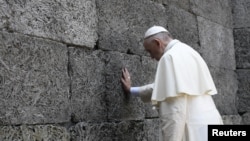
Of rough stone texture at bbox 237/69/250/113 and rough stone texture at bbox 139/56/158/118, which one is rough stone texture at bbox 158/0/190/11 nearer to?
rough stone texture at bbox 139/56/158/118

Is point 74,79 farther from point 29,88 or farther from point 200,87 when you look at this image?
point 200,87

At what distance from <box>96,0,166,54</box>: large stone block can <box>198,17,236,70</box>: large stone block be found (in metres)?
1.31

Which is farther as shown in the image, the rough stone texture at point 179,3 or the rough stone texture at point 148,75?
the rough stone texture at point 179,3

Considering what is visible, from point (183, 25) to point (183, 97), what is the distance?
94.3 inches

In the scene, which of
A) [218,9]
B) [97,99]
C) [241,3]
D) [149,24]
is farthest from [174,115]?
[241,3]

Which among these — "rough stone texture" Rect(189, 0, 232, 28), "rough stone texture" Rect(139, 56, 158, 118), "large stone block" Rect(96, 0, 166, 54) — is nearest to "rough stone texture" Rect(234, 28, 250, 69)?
"rough stone texture" Rect(189, 0, 232, 28)

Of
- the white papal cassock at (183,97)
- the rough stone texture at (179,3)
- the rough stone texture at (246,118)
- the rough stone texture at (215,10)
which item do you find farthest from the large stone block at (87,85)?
the rough stone texture at (246,118)

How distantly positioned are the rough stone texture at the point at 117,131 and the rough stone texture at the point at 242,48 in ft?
8.96

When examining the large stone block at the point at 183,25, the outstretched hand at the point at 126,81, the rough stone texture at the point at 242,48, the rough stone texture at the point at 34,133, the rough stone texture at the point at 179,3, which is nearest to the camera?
the rough stone texture at the point at 34,133

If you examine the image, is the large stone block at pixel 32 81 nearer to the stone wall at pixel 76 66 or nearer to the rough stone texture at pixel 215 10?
the stone wall at pixel 76 66

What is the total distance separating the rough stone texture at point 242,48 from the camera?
22.7 ft

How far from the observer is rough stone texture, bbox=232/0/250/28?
699cm

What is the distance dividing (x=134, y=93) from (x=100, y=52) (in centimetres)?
52

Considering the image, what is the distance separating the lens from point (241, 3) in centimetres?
704
